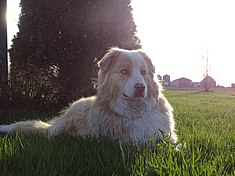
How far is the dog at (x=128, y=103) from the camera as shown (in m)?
3.98

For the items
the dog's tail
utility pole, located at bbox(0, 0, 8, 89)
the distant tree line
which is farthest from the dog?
utility pole, located at bbox(0, 0, 8, 89)

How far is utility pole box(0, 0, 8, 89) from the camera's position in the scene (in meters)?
7.68

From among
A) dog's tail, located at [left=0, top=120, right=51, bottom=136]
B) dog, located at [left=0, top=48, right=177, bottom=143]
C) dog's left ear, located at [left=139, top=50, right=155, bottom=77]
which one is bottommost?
dog's tail, located at [left=0, top=120, right=51, bottom=136]

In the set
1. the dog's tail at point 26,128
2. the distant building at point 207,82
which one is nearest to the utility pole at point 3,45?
the dog's tail at point 26,128

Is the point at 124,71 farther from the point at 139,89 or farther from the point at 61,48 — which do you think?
the point at 61,48

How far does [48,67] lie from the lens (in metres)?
8.12

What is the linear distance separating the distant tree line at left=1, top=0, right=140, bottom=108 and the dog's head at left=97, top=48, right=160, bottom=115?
11.4 ft

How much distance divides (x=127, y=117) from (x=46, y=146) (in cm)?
132

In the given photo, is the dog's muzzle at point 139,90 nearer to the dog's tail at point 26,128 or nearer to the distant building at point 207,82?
the dog's tail at point 26,128

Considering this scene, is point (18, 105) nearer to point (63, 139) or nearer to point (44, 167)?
point (63, 139)

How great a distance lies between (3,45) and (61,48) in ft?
5.49

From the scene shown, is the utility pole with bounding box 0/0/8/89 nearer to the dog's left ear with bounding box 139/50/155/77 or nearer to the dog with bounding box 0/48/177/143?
the dog with bounding box 0/48/177/143

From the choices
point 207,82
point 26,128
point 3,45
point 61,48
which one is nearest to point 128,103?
point 26,128

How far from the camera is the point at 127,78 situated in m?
4.04
